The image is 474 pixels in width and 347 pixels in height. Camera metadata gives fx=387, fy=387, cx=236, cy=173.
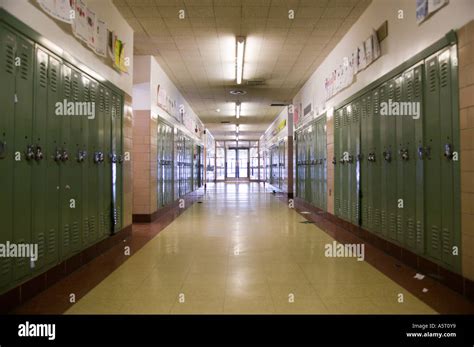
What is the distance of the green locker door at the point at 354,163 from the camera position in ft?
19.0

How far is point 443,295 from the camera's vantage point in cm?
315

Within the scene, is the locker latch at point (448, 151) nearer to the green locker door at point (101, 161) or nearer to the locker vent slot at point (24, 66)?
the locker vent slot at point (24, 66)

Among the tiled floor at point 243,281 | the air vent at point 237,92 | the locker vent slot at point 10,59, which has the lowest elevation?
the tiled floor at point 243,281

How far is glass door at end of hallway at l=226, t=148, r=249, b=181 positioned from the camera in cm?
3638

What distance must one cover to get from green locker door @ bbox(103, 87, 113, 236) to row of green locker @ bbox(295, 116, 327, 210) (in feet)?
14.6

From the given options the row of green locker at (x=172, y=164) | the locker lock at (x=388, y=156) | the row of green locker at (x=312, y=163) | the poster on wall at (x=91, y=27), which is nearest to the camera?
the poster on wall at (x=91, y=27)

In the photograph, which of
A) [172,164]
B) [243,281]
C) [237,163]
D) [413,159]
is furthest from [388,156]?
[237,163]

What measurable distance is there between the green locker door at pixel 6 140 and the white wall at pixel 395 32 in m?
3.46

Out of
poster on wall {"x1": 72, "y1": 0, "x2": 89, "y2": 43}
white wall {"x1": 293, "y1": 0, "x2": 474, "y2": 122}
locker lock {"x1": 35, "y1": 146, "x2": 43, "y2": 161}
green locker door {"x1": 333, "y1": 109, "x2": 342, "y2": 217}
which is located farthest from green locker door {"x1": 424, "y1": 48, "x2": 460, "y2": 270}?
poster on wall {"x1": 72, "y1": 0, "x2": 89, "y2": 43}

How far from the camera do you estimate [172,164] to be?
32.7 feet

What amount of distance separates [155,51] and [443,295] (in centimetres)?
617

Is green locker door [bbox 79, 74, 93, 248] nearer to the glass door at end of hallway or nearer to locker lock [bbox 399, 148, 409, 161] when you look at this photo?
locker lock [bbox 399, 148, 409, 161]

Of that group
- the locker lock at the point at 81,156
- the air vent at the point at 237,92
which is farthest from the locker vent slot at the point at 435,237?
the air vent at the point at 237,92
